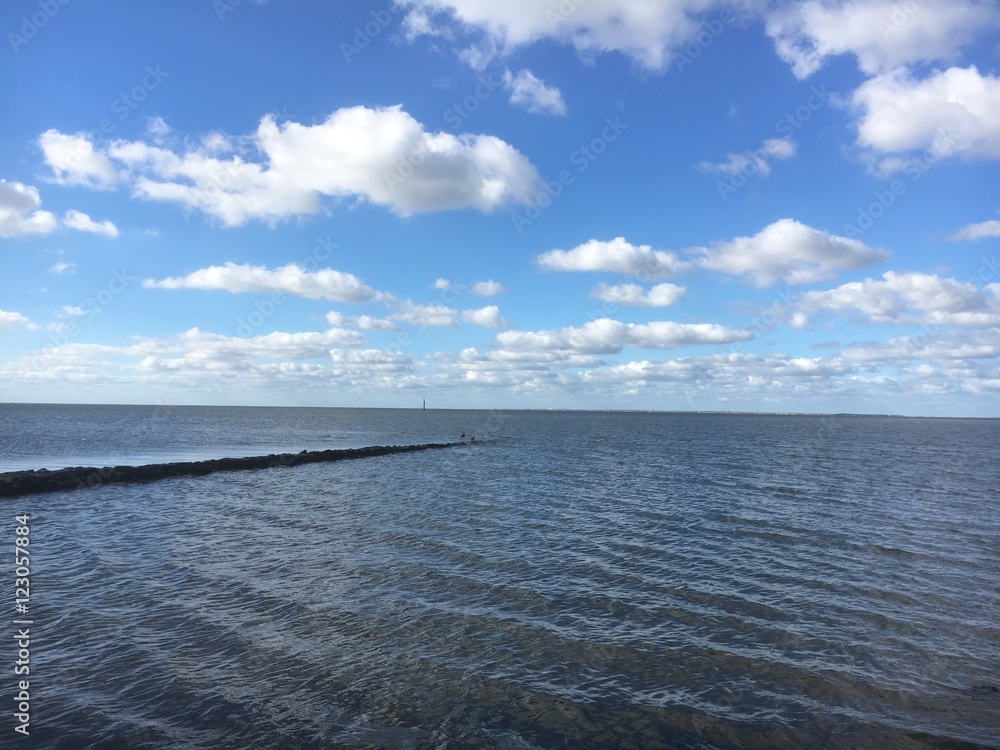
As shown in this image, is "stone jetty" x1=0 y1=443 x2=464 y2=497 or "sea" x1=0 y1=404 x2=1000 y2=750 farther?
"stone jetty" x1=0 y1=443 x2=464 y2=497

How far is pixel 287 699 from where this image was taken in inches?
380

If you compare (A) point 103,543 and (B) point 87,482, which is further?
(B) point 87,482

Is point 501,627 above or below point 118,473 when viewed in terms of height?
below

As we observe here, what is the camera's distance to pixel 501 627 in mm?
13078

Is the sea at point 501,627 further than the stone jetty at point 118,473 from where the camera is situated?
No

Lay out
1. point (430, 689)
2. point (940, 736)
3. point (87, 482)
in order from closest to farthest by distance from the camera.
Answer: point (940, 736) → point (430, 689) → point (87, 482)

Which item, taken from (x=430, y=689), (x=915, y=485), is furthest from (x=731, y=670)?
(x=915, y=485)

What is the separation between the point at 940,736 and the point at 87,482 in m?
41.5

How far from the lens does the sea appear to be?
30.0ft

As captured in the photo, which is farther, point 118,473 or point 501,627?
point 118,473

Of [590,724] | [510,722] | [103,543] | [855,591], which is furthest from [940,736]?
[103,543]

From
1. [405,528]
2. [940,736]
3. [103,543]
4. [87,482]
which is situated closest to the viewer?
[940,736]

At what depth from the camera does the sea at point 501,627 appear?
30.0 feet

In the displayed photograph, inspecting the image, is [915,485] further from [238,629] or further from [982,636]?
[238,629]
